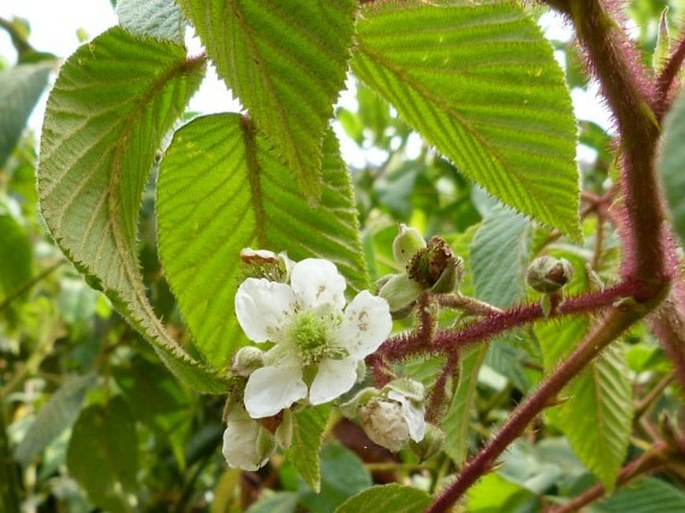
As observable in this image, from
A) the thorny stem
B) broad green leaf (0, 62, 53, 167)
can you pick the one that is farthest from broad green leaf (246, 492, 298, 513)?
broad green leaf (0, 62, 53, 167)

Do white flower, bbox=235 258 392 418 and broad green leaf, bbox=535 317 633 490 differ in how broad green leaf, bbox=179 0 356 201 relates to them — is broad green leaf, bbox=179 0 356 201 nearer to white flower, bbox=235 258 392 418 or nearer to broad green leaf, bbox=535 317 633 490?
white flower, bbox=235 258 392 418

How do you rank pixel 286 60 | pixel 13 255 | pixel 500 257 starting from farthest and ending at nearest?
1. pixel 13 255
2. pixel 500 257
3. pixel 286 60

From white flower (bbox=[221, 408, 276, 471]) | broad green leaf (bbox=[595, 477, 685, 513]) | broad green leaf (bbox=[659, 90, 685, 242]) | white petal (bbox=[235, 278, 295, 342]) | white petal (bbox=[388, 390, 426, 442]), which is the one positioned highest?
broad green leaf (bbox=[659, 90, 685, 242])

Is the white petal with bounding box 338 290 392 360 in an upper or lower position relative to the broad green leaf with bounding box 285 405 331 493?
upper

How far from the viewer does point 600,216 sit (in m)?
0.87

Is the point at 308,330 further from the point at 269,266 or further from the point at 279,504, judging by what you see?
the point at 279,504

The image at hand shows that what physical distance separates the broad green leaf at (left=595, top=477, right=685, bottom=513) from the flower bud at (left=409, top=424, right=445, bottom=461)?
18.5 inches

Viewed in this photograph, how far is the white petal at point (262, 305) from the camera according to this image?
1.63 feet

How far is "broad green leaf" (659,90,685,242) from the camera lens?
25 cm

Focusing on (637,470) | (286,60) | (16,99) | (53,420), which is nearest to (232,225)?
(286,60)

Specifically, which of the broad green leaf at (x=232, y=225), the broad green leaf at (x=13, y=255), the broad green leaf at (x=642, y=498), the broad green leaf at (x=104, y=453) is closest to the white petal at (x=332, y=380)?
the broad green leaf at (x=232, y=225)

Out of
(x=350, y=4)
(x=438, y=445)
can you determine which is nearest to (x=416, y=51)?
(x=350, y=4)

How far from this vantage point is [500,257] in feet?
2.51

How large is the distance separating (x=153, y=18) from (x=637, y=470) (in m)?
0.63
